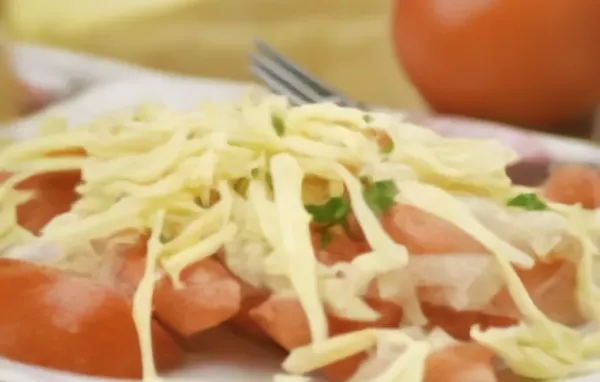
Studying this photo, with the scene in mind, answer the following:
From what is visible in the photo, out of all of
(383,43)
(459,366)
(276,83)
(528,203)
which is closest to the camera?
(459,366)

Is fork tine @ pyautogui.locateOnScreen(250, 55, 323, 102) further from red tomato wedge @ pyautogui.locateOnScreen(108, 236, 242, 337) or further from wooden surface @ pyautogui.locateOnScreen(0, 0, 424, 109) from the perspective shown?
red tomato wedge @ pyautogui.locateOnScreen(108, 236, 242, 337)

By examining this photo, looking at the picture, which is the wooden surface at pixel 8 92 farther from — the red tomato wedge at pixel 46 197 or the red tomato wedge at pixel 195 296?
the red tomato wedge at pixel 195 296

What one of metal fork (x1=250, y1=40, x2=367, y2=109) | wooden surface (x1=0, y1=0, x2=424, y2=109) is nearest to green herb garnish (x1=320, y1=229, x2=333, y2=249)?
metal fork (x1=250, y1=40, x2=367, y2=109)

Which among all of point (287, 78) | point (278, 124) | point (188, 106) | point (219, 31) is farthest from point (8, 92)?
point (219, 31)

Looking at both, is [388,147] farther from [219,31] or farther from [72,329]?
[219,31]

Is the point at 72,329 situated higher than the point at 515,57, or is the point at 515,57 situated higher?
the point at 515,57

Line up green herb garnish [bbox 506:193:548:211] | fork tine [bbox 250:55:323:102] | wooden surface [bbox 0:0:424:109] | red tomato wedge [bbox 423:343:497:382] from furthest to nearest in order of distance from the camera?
wooden surface [bbox 0:0:424:109], fork tine [bbox 250:55:323:102], green herb garnish [bbox 506:193:548:211], red tomato wedge [bbox 423:343:497:382]

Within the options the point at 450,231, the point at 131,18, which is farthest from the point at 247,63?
the point at 450,231
